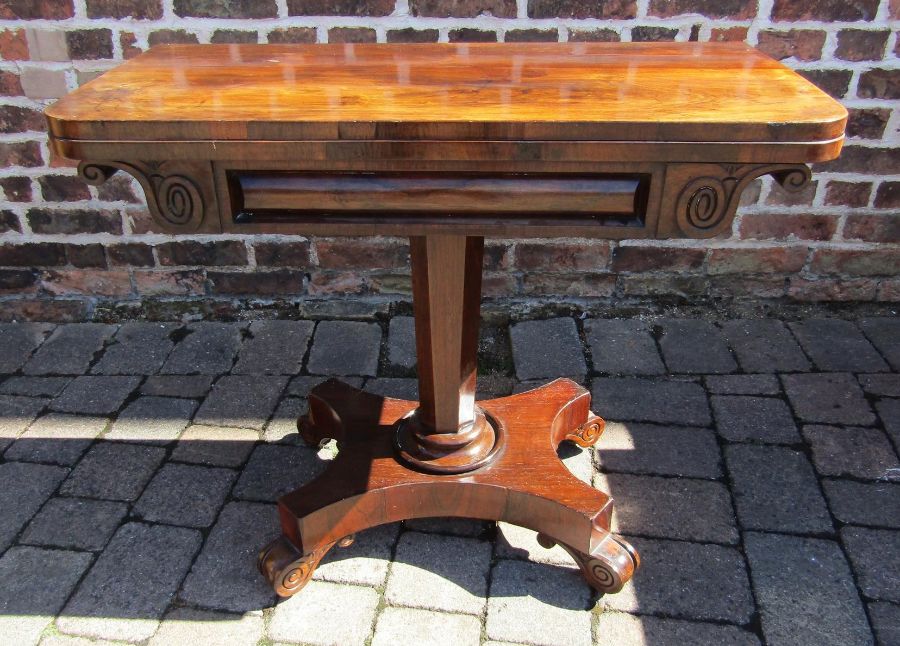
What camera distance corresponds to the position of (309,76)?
1.56 metres

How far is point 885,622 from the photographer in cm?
167

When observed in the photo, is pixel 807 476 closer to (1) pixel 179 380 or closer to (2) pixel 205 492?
(2) pixel 205 492

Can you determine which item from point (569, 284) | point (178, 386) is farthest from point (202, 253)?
point (569, 284)

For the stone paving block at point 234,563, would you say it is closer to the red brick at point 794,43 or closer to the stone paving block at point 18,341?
the stone paving block at point 18,341

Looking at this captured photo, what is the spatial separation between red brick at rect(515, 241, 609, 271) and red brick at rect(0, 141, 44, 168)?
164 centimetres

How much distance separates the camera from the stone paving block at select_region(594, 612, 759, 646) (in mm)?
1643

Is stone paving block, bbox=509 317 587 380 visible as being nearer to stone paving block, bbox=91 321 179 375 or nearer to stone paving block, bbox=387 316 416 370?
stone paving block, bbox=387 316 416 370

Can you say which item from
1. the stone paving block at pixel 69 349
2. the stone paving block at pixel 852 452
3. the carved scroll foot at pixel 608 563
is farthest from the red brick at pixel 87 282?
the stone paving block at pixel 852 452

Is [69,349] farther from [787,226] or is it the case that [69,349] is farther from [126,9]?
[787,226]

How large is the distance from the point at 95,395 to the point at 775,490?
2031 mm

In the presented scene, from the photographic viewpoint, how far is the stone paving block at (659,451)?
83.3 inches

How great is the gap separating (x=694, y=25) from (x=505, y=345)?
1178 millimetres

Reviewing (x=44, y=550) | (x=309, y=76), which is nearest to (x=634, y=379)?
(x=309, y=76)

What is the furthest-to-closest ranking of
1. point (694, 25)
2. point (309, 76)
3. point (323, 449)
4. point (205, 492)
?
1. point (694, 25)
2. point (323, 449)
3. point (205, 492)
4. point (309, 76)
